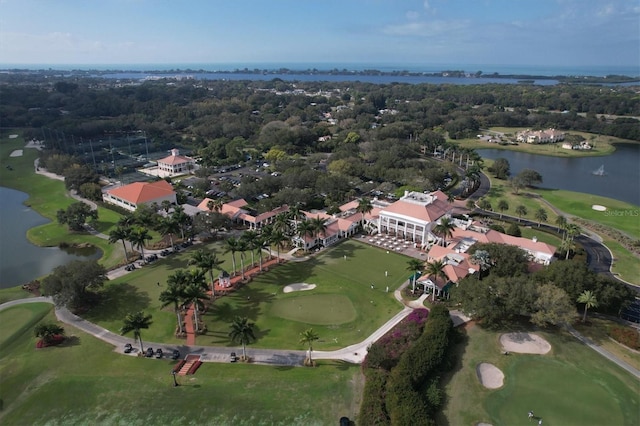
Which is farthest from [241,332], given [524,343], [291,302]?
[524,343]

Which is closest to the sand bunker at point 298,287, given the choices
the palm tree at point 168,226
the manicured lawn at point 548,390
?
the manicured lawn at point 548,390

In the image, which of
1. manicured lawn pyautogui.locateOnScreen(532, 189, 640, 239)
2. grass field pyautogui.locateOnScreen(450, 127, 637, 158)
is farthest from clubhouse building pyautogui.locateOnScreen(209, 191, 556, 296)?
grass field pyautogui.locateOnScreen(450, 127, 637, 158)

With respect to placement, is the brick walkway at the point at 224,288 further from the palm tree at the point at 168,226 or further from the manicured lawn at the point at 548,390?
the manicured lawn at the point at 548,390

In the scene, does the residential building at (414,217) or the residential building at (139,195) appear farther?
the residential building at (139,195)

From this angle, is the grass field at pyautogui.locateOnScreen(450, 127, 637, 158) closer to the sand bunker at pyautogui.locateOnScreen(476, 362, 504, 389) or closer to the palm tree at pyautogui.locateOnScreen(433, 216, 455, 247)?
the palm tree at pyautogui.locateOnScreen(433, 216, 455, 247)

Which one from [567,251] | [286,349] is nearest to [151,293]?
[286,349]

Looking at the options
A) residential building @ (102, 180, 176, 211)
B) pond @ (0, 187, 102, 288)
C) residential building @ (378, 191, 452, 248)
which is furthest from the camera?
residential building @ (102, 180, 176, 211)
